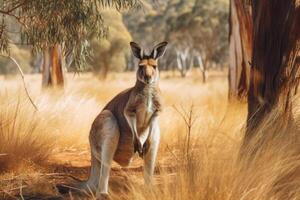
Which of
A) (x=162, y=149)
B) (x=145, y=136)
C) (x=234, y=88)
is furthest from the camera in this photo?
(x=234, y=88)

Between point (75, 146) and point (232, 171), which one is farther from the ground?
point (232, 171)

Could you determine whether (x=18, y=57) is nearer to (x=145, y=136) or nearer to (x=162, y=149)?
(x=162, y=149)

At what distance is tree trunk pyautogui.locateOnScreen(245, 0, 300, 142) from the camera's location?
4.98m

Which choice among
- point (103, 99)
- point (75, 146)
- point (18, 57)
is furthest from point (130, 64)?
point (75, 146)

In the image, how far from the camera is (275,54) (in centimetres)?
501

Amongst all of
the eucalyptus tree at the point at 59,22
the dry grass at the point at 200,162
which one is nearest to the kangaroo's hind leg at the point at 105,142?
the dry grass at the point at 200,162

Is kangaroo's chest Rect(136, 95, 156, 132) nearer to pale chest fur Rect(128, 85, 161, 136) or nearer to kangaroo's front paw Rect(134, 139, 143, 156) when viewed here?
pale chest fur Rect(128, 85, 161, 136)

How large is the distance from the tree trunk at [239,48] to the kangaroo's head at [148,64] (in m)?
5.41

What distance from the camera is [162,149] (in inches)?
291

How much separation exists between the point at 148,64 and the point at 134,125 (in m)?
0.48

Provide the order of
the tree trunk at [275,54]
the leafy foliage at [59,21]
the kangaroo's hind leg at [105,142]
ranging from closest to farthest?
the kangaroo's hind leg at [105,142] → the tree trunk at [275,54] → the leafy foliage at [59,21]

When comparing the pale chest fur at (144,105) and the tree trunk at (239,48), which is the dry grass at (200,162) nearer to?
the pale chest fur at (144,105)

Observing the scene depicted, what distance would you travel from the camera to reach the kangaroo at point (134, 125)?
14.6 ft

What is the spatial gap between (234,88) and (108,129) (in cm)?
595
